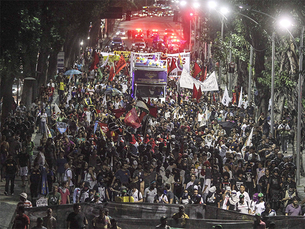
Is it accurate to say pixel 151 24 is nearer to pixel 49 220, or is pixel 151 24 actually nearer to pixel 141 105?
pixel 141 105

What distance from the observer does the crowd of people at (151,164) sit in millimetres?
16250

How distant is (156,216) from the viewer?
558 inches

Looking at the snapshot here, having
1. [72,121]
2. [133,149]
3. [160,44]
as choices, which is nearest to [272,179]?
[133,149]

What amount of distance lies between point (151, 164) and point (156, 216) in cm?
361

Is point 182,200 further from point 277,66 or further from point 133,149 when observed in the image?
point 277,66

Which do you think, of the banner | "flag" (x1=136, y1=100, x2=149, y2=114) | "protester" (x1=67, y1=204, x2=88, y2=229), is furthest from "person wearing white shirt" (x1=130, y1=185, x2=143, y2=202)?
the banner

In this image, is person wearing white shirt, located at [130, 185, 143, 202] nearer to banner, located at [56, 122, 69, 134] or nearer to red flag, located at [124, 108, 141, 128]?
red flag, located at [124, 108, 141, 128]

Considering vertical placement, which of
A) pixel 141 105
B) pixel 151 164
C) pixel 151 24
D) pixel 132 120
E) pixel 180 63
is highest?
pixel 151 24

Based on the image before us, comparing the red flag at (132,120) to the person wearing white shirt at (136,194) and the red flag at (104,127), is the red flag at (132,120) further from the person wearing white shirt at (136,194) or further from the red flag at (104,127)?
the person wearing white shirt at (136,194)

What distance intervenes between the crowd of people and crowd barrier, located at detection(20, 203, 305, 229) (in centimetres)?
81

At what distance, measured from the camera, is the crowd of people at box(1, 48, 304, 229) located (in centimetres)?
1625

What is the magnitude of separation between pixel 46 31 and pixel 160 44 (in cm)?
4550

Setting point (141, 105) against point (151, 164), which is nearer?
point (151, 164)

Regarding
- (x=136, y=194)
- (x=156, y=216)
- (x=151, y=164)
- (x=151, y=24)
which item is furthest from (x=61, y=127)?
(x=151, y=24)
